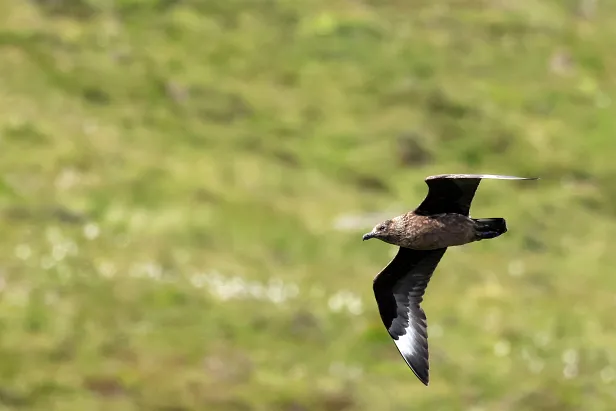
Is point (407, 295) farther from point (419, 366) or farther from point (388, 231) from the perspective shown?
point (388, 231)

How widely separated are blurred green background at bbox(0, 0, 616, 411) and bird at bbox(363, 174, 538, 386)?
6.87 metres

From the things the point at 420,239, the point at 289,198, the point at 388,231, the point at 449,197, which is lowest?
the point at 420,239

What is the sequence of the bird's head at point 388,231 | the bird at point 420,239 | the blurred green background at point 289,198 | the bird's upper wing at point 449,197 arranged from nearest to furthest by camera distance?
the bird at point 420,239, the bird's upper wing at point 449,197, the bird's head at point 388,231, the blurred green background at point 289,198

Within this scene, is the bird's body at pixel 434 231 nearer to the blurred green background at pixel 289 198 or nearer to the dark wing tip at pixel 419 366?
the dark wing tip at pixel 419 366

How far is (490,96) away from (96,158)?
15.5 m

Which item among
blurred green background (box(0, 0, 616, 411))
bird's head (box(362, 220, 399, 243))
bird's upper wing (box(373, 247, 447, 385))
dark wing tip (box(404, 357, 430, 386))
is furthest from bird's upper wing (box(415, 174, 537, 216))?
blurred green background (box(0, 0, 616, 411))

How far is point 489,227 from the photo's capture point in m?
8.60

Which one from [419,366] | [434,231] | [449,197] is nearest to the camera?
[434,231]

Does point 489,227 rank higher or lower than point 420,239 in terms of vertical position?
lower

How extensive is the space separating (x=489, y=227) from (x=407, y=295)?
7.24ft

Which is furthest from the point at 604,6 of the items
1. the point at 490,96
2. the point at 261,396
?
the point at 261,396

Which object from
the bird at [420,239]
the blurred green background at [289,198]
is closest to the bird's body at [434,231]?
the bird at [420,239]

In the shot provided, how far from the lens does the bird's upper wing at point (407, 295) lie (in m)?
Answer: 10.5

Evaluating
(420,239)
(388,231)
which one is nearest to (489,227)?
(420,239)
